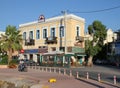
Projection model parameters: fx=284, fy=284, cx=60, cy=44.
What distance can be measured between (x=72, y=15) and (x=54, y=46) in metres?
7.73

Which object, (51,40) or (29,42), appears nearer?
(51,40)

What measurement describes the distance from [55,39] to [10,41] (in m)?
9.18

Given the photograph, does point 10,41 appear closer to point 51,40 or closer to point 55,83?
→ point 51,40

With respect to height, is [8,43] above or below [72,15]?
below

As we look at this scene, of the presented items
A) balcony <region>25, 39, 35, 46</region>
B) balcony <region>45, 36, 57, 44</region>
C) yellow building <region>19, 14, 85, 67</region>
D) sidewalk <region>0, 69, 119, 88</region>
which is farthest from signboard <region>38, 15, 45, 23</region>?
sidewalk <region>0, 69, 119, 88</region>

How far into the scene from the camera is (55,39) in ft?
193

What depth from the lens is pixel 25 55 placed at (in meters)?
67.3

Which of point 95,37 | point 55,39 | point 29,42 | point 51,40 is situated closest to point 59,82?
point 95,37

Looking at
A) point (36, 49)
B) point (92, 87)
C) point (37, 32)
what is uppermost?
point (37, 32)

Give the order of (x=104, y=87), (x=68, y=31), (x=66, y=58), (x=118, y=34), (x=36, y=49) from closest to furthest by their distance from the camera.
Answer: (x=104, y=87), (x=66, y=58), (x=68, y=31), (x=36, y=49), (x=118, y=34)

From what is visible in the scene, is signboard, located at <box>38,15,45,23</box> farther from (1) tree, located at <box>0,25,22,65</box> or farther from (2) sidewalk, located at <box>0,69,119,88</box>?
(2) sidewalk, located at <box>0,69,119,88</box>

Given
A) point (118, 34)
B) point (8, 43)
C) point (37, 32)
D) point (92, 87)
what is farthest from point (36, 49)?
point (92, 87)

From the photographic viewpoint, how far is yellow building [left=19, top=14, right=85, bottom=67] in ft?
182

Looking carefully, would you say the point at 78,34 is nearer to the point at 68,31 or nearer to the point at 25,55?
the point at 68,31
